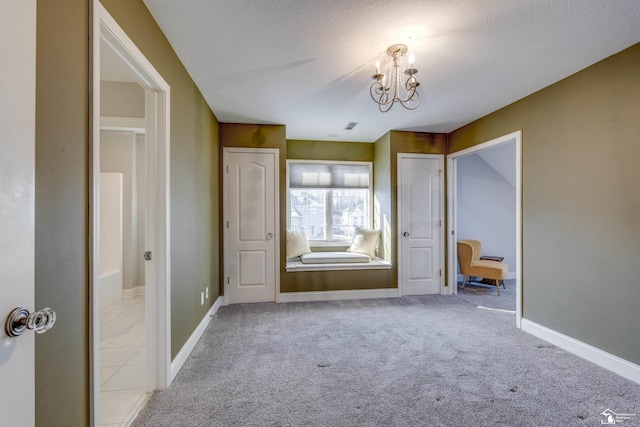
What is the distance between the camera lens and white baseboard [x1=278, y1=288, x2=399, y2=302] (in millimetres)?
3916

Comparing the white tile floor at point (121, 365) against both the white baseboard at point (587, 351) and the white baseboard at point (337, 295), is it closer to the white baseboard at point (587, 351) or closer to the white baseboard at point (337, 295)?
the white baseboard at point (337, 295)

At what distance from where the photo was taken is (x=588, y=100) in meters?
2.39

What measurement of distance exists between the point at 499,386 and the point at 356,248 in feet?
8.89

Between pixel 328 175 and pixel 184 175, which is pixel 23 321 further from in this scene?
pixel 328 175

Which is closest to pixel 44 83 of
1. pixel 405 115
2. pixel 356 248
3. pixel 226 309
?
pixel 226 309

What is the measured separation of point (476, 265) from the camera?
4.43 metres

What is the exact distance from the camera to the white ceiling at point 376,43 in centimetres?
172

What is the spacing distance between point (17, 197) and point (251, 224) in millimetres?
3101

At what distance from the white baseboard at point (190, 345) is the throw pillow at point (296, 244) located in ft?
4.42

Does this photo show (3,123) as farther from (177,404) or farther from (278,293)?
(278,293)

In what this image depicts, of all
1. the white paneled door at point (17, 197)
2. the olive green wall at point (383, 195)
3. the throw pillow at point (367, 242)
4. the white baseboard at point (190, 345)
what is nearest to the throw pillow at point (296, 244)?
the throw pillow at point (367, 242)

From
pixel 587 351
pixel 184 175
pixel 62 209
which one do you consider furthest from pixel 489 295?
pixel 62 209

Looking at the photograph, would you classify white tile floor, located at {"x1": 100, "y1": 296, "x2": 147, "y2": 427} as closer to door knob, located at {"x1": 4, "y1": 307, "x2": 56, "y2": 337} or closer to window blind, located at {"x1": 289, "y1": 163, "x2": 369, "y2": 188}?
door knob, located at {"x1": 4, "y1": 307, "x2": 56, "y2": 337}

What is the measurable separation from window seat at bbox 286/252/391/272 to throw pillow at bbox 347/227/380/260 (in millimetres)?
230
